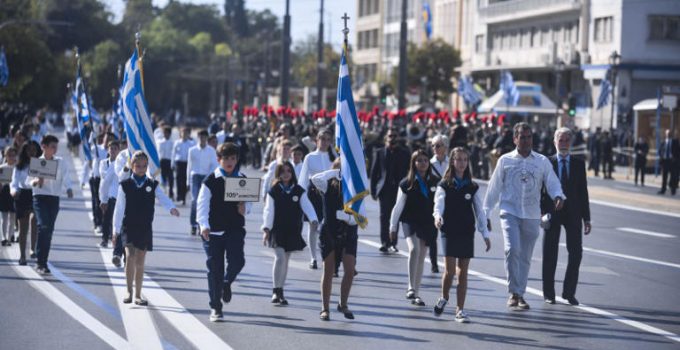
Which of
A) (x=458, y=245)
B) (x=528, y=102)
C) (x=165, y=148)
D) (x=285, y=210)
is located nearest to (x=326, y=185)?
(x=285, y=210)

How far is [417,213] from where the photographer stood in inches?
536

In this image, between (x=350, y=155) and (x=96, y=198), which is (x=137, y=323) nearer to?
(x=350, y=155)

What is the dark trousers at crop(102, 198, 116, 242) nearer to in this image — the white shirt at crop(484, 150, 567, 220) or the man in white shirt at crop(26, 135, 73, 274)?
the man in white shirt at crop(26, 135, 73, 274)

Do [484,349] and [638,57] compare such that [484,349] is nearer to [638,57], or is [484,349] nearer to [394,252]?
[394,252]

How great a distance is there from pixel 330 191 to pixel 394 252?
241 inches

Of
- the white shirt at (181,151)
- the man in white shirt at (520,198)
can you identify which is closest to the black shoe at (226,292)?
the man in white shirt at (520,198)

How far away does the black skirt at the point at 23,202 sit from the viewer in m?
16.5

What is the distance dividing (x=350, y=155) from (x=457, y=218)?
1.37 meters

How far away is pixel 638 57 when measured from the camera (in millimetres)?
59031

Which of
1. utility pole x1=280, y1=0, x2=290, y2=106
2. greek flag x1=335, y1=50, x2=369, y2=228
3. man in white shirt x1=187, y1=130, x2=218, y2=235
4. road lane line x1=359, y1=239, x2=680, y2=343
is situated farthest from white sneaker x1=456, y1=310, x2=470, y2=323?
utility pole x1=280, y1=0, x2=290, y2=106

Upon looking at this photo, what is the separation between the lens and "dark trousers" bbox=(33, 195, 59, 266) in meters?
15.3

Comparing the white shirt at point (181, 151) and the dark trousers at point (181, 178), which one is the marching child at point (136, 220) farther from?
the dark trousers at point (181, 178)

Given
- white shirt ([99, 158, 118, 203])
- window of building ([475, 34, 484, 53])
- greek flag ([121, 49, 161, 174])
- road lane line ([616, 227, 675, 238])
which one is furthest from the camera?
window of building ([475, 34, 484, 53])

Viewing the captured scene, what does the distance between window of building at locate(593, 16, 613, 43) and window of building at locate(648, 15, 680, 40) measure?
1.85 metres
